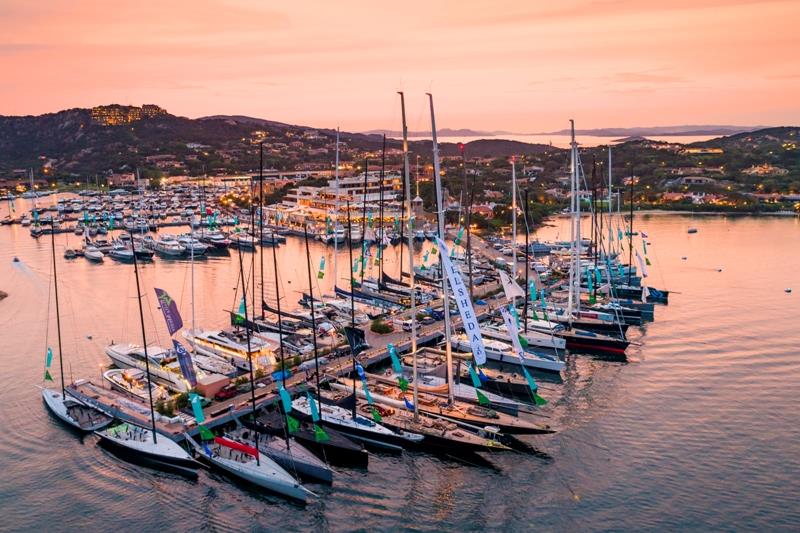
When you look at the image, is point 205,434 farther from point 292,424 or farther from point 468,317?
point 468,317

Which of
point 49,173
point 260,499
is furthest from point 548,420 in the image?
point 49,173

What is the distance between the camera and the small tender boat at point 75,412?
2672 centimetres

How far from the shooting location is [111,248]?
234 feet

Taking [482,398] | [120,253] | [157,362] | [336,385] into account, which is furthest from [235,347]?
[120,253]

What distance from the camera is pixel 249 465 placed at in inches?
890

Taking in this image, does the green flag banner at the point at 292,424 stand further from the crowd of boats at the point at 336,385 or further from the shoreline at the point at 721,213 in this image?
the shoreline at the point at 721,213

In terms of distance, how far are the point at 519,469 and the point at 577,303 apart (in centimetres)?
1907

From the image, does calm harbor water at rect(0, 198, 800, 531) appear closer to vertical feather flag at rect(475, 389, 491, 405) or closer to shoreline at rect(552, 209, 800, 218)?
vertical feather flag at rect(475, 389, 491, 405)

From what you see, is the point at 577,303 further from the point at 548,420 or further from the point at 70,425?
the point at 70,425

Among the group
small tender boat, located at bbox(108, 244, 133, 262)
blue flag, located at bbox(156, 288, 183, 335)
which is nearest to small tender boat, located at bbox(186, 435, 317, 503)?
blue flag, located at bbox(156, 288, 183, 335)

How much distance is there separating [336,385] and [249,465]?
776cm

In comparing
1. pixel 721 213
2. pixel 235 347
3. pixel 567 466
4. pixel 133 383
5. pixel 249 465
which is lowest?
pixel 567 466

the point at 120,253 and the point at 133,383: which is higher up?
the point at 120,253

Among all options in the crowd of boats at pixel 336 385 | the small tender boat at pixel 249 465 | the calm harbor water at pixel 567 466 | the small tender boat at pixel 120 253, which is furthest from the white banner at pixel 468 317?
the small tender boat at pixel 120 253
